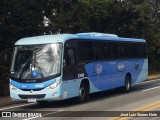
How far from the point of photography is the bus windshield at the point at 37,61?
17312mm

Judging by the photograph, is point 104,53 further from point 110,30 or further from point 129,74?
point 110,30

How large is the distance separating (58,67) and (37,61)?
0.85 metres

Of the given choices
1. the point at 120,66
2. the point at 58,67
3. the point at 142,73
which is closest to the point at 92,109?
the point at 58,67

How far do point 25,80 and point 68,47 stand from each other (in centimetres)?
221

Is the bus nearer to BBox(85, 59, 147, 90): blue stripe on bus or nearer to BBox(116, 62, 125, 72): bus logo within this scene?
BBox(85, 59, 147, 90): blue stripe on bus

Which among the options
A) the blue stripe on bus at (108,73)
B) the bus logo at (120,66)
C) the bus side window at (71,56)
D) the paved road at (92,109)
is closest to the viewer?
the paved road at (92,109)

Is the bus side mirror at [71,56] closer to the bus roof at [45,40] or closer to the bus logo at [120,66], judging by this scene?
the bus roof at [45,40]

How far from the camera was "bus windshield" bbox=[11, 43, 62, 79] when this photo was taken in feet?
56.8

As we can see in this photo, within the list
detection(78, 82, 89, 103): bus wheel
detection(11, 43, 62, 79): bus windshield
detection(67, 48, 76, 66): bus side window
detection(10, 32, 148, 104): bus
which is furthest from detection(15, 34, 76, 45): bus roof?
detection(78, 82, 89, 103): bus wheel

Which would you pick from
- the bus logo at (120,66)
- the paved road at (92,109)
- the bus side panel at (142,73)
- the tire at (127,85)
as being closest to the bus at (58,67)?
the paved road at (92,109)

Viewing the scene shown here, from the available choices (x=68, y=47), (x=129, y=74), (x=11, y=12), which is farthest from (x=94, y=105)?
(x=11, y=12)

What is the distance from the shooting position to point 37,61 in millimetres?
17453

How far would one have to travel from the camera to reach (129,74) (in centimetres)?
2469

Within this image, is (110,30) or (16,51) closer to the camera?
(16,51)
